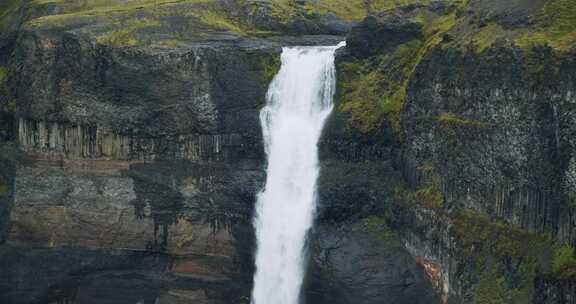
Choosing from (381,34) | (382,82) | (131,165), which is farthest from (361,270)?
(131,165)

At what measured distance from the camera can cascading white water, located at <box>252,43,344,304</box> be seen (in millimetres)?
37281

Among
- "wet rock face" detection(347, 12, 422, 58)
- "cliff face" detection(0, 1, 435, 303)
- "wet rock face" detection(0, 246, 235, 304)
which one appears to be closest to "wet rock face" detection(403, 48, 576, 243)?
"wet rock face" detection(347, 12, 422, 58)

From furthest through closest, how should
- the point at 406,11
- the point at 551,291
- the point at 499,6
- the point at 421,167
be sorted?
the point at 406,11, the point at 421,167, the point at 499,6, the point at 551,291

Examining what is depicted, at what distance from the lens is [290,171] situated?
125 ft

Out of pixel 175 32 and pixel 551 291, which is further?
pixel 175 32

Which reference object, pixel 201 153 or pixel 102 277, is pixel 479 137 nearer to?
pixel 201 153

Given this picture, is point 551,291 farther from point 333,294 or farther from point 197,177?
point 197,177

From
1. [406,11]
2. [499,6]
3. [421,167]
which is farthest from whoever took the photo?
[406,11]

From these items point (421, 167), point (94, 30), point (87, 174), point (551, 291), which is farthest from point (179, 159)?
point (551, 291)

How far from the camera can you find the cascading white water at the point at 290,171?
122 feet

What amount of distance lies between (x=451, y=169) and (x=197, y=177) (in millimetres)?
12596

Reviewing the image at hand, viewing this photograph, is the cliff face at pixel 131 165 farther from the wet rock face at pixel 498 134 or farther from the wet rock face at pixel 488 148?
the wet rock face at pixel 498 134

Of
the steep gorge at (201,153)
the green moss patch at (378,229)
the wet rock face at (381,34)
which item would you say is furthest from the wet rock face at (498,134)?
the wet rock face at (381,34)

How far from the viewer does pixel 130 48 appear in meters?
38.9
